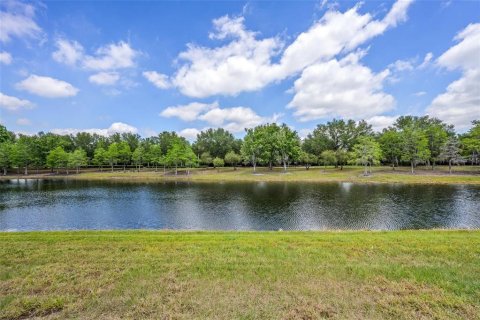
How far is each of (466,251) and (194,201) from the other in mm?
24095

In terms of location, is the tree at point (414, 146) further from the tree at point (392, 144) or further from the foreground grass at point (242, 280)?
the foreground grass at point (242, 280)

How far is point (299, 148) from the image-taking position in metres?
67.7

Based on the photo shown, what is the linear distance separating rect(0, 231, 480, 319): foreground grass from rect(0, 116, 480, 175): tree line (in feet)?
169

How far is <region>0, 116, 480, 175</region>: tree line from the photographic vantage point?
2296 inches

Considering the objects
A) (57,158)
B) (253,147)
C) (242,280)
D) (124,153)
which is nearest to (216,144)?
(253,147)

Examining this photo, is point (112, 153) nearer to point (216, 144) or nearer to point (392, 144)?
point (216, 144)

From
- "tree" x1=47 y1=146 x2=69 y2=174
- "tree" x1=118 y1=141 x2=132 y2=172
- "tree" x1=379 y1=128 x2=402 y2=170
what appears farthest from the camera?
"tree" x1=118 y1=141 x2=132 y2=172

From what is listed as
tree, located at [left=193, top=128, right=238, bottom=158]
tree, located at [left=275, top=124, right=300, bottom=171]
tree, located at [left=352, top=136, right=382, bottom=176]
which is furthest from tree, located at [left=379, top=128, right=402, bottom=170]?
tree, located at [left=193, top=128, right=238, bottom=158]

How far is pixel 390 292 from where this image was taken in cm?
555

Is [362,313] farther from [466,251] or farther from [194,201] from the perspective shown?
[194,201]

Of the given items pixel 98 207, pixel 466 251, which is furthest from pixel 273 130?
pixel 466 251

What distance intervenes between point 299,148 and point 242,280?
64067 mm

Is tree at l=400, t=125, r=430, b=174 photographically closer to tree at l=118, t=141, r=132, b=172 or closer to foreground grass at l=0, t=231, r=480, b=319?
foreground grass at l=0, t=231, r=480, b=319

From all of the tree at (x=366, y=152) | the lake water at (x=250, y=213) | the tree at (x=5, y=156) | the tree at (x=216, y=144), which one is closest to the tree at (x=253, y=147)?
the tree at (x=216, y=144)
